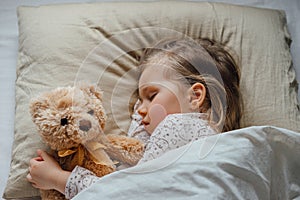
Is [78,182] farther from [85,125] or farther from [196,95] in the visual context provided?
[196,95]

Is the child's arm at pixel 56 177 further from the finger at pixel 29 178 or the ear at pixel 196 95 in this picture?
the ear at pixel 196 95

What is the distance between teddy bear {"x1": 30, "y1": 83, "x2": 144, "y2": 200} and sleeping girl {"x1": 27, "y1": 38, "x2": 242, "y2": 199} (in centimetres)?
3

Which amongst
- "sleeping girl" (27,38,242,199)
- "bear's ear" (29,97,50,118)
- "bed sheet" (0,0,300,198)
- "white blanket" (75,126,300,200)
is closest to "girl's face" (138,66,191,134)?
"sleeping girl" (27,38,242,199)

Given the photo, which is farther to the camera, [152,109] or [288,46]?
[288,46]

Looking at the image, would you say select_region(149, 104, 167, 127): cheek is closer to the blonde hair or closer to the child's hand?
the blonde hair

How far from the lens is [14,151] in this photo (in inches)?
49.9

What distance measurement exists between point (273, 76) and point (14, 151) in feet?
2.19

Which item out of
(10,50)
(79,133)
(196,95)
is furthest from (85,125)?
(10,50)

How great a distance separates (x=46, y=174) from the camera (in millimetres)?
1176

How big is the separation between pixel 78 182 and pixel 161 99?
25 centimetres

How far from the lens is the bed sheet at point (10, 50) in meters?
1.35

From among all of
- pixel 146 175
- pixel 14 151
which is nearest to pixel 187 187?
pixel 146 175

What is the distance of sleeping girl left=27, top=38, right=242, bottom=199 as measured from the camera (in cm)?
116

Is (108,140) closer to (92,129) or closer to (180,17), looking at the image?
(92,129)
